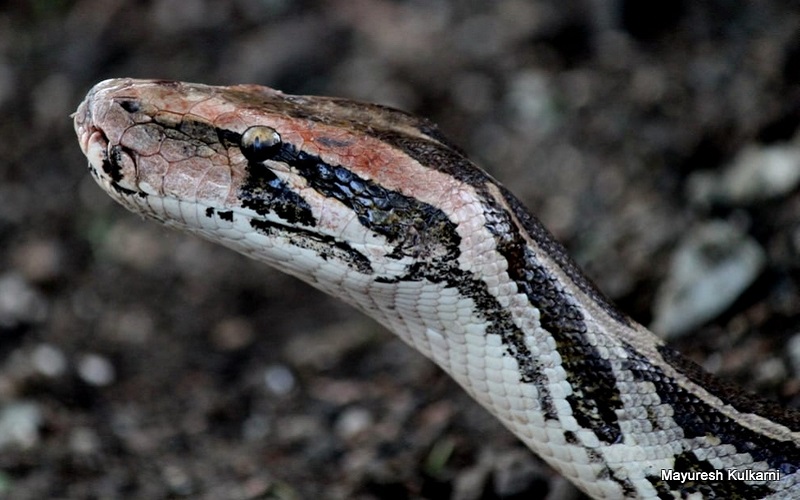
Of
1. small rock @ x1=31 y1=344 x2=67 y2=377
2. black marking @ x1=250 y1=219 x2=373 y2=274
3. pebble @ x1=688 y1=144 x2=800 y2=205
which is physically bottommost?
small rock @ x1=31 y1=344 x2=67 y2=377

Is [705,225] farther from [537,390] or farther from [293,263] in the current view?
[293,263]

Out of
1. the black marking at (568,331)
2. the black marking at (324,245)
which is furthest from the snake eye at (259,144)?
the black marking at (568,331)

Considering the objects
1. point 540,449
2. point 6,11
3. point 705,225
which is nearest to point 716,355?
point 705,225

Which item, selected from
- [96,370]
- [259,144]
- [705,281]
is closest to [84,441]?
[96,370]

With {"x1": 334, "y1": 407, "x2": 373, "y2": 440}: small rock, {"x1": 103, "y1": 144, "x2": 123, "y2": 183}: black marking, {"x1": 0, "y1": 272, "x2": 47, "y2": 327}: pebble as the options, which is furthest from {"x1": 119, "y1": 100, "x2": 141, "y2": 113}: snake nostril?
{"x1": 0, "y1": 272, "x2": 47, "y2": 327}: pebble

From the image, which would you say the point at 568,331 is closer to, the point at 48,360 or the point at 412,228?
the point at 412,228

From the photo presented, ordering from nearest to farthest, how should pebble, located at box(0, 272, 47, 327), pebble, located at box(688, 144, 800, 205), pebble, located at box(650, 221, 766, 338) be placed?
pebble, located at box(650, 221, 766, 338)
pebble, located at box(688, 144, 800, 205)
pebble, located at box(0, 272, 47, 327)

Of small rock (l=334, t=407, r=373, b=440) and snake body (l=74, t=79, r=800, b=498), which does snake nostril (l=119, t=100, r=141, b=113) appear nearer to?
snake body (l=74, t=79, r=800, b=498)

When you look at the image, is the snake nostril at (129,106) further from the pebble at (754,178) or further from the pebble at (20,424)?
the pebble at (754,178)
